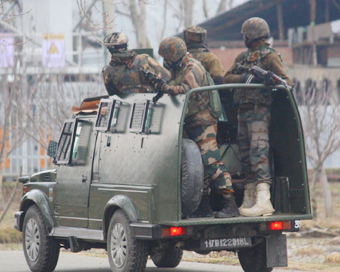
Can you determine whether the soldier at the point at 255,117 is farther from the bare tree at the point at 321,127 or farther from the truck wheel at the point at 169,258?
the bare tree at the point at 321,127

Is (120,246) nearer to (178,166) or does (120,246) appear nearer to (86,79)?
(178,166)

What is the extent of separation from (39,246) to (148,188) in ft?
8.09

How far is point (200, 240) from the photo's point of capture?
331 inches

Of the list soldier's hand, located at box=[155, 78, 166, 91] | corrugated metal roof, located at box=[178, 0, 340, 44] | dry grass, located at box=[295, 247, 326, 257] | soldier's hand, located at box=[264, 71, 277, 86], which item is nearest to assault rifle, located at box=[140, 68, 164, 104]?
soldier's hand, located at box=[155, 78, 166, 91]

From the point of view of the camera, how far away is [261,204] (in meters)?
8.67

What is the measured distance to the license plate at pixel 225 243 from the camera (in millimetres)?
8422

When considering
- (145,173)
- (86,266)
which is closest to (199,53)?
(145,173)

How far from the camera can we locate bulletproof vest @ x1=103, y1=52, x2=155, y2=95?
9.38 meters

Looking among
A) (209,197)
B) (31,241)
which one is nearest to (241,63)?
(209,197)

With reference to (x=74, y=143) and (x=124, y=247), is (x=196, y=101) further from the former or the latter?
(x=74, y=143)

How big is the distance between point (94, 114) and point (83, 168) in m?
0.69

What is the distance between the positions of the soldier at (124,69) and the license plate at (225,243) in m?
1.90

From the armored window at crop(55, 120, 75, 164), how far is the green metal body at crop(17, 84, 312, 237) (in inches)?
4.8

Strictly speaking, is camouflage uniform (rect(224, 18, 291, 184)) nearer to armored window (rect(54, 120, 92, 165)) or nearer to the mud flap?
the mud flap
